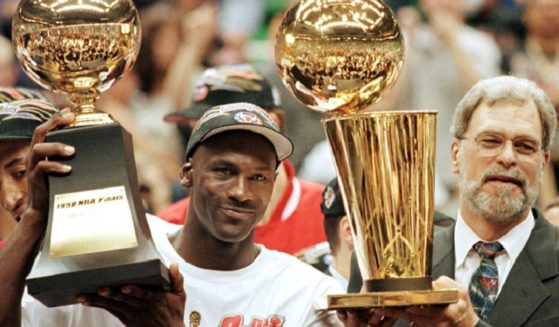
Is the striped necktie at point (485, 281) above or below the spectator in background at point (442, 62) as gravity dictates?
above

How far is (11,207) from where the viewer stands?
4.92m

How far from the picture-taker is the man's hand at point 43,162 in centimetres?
402

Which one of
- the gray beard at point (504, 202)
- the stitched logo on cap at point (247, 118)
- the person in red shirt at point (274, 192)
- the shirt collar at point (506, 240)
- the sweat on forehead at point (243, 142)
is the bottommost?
the person in red shirt at point (274, 192)

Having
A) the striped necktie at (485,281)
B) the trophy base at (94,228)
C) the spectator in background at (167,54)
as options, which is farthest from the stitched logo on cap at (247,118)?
the spectator in background at (167,54)

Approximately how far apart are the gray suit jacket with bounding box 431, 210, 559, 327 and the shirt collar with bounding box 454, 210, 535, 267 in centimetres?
2

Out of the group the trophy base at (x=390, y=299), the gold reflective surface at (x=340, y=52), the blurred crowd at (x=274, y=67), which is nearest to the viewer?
the trophy base at (x=390, y=299)

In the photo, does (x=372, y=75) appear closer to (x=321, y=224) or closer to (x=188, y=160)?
(x=188, y=160)

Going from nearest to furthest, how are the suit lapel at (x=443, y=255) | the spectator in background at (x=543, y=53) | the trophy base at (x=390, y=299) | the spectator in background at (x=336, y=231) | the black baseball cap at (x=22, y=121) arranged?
A: the trophy base at (x=390, y=299), the suit lapel at (x=443, y=255), the black baseball cap at (x=22, y=121), the spectator in background at (x=336, y=231), the spectator in background at (x=543, y=53)

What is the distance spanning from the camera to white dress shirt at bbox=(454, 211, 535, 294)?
475cm

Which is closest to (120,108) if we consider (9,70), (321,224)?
(9,70)

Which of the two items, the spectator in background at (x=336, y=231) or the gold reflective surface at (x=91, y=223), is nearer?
the gold reflective surface at (x=91, y=223)

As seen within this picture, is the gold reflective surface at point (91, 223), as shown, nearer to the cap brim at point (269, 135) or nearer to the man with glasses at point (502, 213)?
the cap brim at point (269, 135)

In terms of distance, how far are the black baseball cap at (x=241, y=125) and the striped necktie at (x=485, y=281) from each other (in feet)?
2.22

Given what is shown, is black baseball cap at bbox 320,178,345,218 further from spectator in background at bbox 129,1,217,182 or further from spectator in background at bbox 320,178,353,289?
spectator in background at bbox 129,1,217,182
